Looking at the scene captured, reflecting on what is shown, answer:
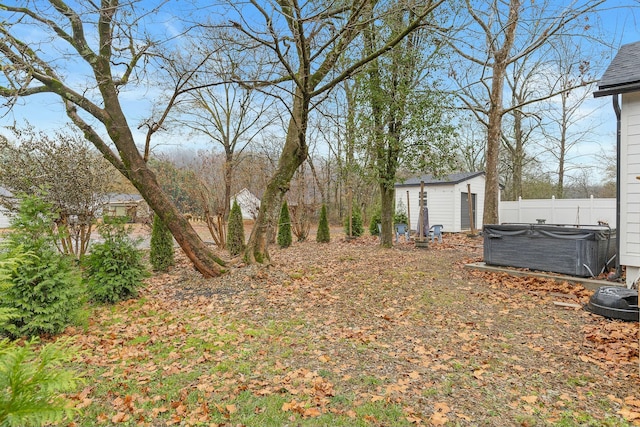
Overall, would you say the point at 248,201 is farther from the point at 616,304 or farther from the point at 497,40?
the point at 616,304

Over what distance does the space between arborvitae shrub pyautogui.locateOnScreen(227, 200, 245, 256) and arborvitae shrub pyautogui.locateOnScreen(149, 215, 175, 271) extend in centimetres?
187

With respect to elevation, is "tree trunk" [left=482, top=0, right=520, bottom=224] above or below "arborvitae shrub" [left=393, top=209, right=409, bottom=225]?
above

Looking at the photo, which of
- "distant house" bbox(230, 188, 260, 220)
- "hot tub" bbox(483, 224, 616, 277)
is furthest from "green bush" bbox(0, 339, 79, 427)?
"distant house" bbox(230, 188, 260, 220)

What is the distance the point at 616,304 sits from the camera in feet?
14.5

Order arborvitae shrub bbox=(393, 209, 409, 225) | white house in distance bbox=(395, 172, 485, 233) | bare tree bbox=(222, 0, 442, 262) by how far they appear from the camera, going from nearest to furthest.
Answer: bare tree bbox=(222, 0, 442, 262) < arborvitae shrub bbox=(393, 209, 409, 225) < white house in distance bbox=(395, 172, 485, 233)

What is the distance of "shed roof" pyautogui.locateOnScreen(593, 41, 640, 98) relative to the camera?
Result: 491 cm

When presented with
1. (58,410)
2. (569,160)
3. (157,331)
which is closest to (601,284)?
(157,331)

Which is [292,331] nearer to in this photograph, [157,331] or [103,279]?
[157,331]

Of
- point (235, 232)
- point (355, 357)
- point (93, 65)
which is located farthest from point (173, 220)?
point (355, 357)

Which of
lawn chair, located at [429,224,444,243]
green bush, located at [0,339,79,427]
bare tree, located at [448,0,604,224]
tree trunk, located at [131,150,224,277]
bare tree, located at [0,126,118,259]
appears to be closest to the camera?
green bush, located at [0,339,79,427]

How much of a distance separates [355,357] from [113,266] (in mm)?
4167

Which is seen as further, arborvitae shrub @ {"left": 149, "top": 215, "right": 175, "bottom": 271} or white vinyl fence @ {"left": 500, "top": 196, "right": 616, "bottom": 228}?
white vinyl fence @ {"left": 500, "top": 196, "right": 616, "bottom": 228}

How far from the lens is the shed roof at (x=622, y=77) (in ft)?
16.1

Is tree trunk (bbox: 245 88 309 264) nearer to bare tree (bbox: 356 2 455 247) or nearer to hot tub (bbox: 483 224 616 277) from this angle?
bare tree (bbox: 356 2 455 247)
